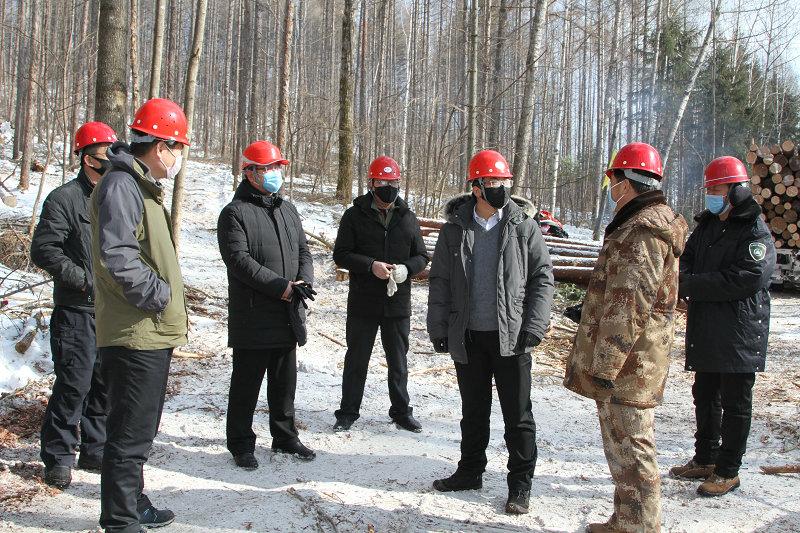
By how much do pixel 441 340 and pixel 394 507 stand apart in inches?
42.5

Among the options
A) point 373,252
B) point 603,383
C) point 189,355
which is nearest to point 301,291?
point 373,252

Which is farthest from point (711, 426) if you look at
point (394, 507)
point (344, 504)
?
point (344, 504)

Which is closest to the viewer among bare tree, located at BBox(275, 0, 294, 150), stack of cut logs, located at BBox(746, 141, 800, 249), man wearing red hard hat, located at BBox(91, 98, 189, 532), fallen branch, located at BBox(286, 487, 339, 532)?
man wearing red hard hat, located at BBox(91, 98, 189, 532)

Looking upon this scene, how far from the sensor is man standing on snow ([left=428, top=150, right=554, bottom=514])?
3803 millimetres

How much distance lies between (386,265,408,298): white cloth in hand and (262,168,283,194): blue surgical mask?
1.15 m

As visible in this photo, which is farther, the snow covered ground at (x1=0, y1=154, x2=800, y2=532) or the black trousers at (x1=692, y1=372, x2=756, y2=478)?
the black trousers at (x1=692, y1=372, x2=756, y2=478)

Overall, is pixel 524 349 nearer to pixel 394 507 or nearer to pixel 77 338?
pixel 394 507

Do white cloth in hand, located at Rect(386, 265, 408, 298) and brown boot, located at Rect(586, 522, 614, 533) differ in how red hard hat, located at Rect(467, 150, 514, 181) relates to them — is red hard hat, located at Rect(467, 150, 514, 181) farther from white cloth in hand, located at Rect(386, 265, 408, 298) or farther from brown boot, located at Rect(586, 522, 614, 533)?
brown boot, located at Rect(586, 522, 614, 533)

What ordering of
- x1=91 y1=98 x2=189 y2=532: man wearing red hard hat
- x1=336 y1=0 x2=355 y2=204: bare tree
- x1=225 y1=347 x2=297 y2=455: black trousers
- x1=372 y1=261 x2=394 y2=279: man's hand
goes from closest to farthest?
x1=91 y1=98 x2=189 y2=532: man wearing red hard hat < x1=225 y1=347 x2=297 y2=455: black trousers < x1=372 y1=261 x2=394 y2=279: man's hand < x1=336 y1=0 x2=355 y2=204: bare tree

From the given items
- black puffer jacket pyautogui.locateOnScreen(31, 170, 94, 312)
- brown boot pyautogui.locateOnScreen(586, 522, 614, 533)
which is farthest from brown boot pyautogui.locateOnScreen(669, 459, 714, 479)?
black puffer jacket pyautogui.locateOnScreen(31, 170, 94, 312)

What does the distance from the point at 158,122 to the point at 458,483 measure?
9.34 ft

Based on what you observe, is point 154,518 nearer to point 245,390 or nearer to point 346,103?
point 245,390

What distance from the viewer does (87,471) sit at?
160 inches

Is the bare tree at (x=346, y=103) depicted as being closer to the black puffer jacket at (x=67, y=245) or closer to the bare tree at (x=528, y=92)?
the bare tree at (x=528, y=92)
